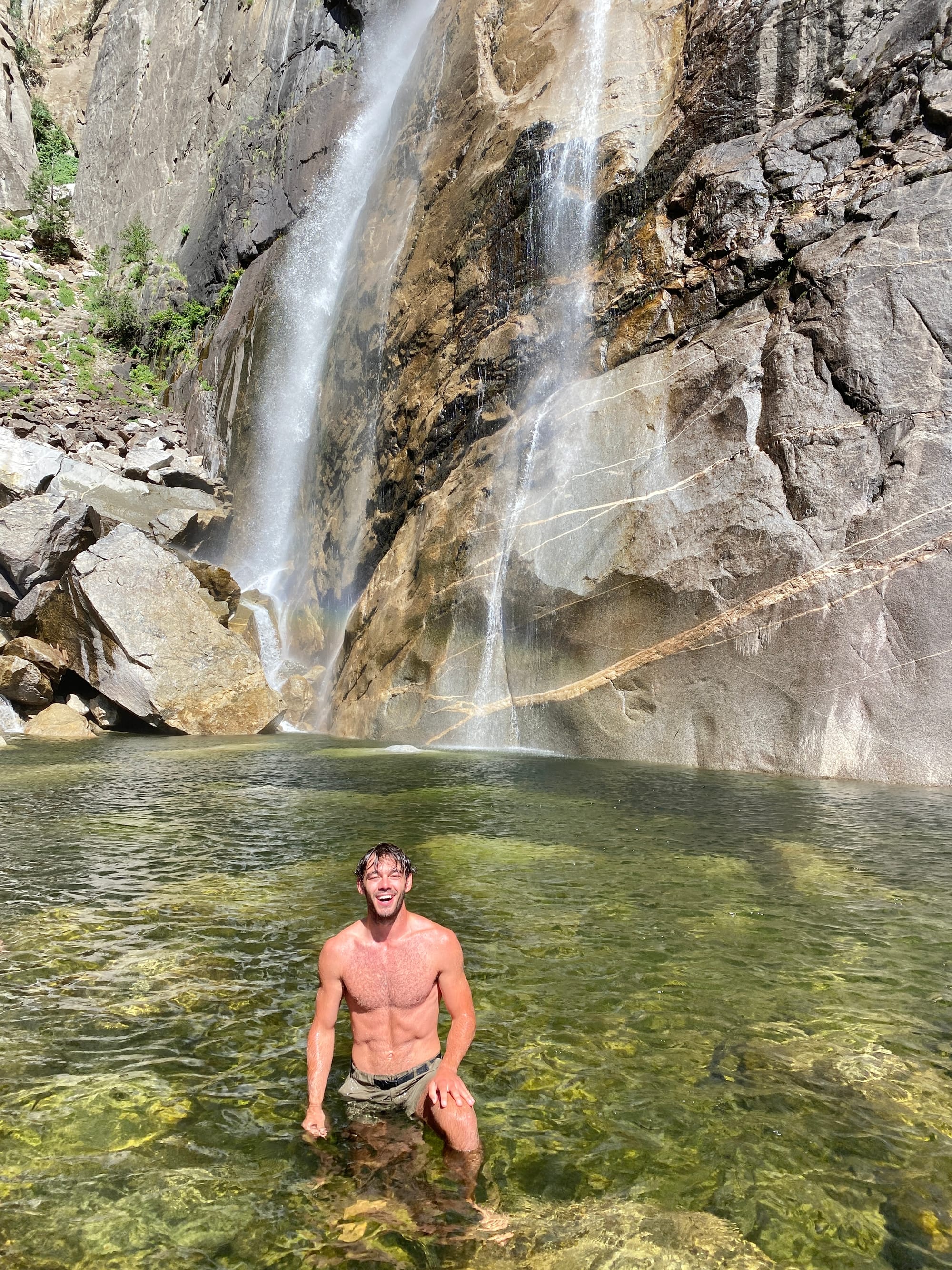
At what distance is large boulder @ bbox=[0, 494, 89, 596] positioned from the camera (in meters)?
20.3

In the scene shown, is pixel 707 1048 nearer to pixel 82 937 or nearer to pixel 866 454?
pixel 82 937

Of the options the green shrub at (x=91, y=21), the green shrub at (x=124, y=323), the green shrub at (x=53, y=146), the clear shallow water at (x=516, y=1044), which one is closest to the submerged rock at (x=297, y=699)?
the clear shallow water at (x=516, y=1044)

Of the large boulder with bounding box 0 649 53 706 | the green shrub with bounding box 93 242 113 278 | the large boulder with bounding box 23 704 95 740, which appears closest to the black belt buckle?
the large boulder with bounding box 23 704 95 740

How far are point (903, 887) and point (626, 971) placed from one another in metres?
2.90

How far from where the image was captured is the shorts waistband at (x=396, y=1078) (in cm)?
363

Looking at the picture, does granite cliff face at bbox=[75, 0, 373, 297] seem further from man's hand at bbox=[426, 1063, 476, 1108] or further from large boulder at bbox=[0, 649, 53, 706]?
man's hand at bbox=[426, 1063, 476, 1108]

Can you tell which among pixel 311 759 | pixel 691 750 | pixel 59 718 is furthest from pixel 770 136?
pixel 59 718

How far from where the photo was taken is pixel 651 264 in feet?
56.0

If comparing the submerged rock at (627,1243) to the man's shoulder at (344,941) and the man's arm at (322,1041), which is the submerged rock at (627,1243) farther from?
the man's shoulder at (344,941)

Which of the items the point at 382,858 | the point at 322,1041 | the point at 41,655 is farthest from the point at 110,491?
the point at 322,1041

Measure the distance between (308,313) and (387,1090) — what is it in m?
29.0

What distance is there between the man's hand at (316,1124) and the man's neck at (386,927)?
0.65 metres

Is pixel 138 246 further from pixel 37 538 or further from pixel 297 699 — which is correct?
pixel 297 699

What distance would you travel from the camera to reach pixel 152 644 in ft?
62.3
